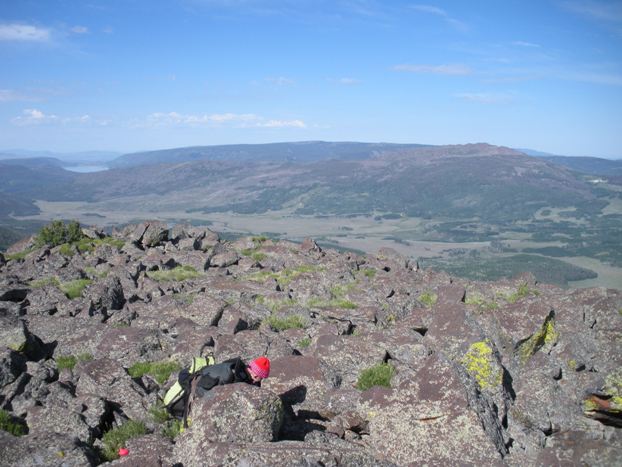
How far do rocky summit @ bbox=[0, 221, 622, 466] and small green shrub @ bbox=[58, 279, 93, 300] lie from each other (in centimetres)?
29

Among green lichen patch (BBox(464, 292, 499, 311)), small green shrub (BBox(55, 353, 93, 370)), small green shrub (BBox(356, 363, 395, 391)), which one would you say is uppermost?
small green shrub (BBox(356, 363, 395, 391))

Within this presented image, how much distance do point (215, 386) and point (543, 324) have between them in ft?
29.0

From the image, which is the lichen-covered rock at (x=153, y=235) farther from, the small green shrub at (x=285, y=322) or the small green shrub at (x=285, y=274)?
the small green shrub at (x=285, y=322)

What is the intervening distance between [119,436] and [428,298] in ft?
49.9

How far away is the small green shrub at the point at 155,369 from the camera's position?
1237 centimetres

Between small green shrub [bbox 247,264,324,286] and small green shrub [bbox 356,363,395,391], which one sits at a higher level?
small green shrub [bbox 356,363,395,391]

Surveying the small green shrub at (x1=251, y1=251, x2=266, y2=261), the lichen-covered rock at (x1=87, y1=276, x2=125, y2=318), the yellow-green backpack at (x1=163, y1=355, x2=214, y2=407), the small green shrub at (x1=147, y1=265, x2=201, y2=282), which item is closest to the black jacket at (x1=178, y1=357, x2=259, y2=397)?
the yellow-green backpack at (x1=163, y1=355, x2=214, y2=407)

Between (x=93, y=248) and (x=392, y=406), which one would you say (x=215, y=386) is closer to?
(x=392, y=406)

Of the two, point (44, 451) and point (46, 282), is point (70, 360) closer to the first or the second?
point (44, 451)

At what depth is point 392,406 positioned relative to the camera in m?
9.03

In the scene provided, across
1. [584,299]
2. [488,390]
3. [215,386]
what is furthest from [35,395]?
[584,299]

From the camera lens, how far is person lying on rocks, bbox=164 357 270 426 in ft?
30.6

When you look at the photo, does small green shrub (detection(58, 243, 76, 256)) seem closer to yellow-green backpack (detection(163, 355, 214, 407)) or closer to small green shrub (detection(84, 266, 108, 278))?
small green shrub (detection(84, 266, 108, 278))

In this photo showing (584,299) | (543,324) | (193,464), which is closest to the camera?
(193,464)
